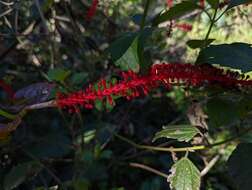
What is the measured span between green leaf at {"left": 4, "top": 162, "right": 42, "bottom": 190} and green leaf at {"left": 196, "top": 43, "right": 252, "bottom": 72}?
804 mm

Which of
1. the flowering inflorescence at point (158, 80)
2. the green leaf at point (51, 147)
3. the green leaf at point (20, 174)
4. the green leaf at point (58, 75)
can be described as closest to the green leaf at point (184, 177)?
the flowering inflorescence at point (158, 80)

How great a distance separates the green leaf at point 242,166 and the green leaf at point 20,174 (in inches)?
29.7

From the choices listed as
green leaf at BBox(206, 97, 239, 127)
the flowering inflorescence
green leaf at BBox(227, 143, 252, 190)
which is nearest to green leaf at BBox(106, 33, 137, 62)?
the flowering inflorescence

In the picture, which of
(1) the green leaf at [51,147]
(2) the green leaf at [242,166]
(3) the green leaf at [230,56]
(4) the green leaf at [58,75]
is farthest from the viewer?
(1) the green leaf at [51,147]

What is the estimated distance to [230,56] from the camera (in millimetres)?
1252

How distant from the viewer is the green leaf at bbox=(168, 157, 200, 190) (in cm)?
133

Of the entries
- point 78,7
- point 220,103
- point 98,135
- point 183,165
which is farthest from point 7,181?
point 78,7

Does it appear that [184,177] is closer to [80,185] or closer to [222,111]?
[222,111]

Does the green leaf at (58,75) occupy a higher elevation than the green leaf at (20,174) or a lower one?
higher

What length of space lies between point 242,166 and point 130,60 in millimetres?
425

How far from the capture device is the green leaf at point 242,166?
4.30 ft

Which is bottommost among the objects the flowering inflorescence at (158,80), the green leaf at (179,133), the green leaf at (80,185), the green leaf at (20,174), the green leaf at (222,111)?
the green leaf at (80,185)

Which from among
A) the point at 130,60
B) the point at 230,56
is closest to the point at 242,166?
the point at 230,56

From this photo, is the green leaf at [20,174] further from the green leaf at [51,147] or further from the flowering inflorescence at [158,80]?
the flowering inflorescence at [158,80]
